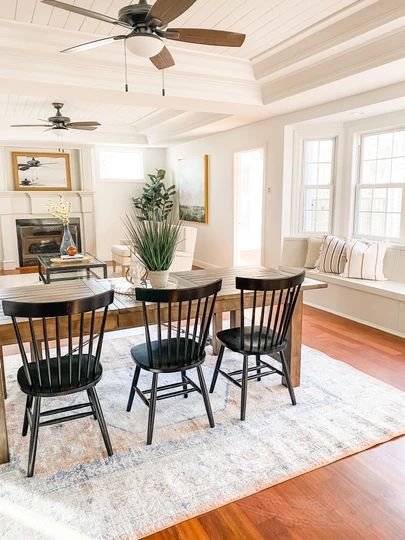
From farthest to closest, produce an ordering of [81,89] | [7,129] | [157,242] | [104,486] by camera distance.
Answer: [7,129], [81,89], [157,242], [104,486]

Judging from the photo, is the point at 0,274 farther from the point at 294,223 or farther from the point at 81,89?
the point at 294,223

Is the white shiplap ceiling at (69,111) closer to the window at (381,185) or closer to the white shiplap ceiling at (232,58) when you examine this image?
the white shiplap ceiling at (232,58)

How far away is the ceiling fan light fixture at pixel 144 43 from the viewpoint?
2.31m

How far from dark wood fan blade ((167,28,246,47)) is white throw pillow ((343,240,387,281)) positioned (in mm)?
2808

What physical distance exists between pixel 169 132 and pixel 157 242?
5.27 m

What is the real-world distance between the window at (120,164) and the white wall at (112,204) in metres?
0.13

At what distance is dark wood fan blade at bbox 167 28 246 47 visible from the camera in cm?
243

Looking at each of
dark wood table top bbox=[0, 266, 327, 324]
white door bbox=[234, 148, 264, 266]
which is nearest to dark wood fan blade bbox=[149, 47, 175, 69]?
dark wood table top bbox=[0, 266, 327, 324]

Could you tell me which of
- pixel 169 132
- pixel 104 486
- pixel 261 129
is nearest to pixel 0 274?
pixel 169 132

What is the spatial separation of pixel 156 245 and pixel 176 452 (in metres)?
1.19

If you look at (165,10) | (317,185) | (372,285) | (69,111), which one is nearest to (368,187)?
(317,185)

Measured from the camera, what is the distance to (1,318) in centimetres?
213

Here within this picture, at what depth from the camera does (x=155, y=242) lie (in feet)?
8.11

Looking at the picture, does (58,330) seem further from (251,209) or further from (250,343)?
(251,209)
